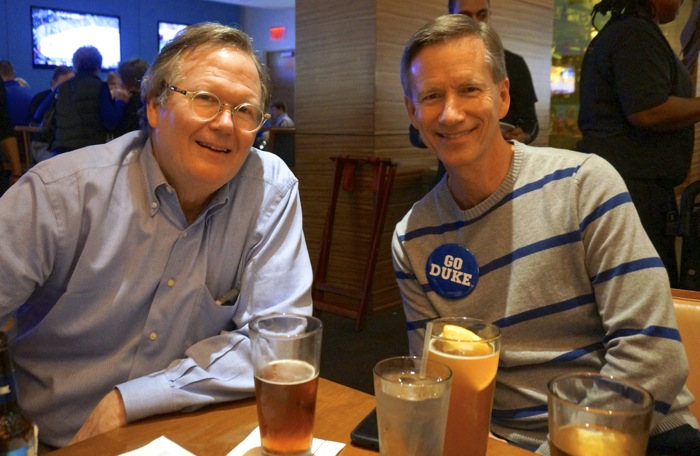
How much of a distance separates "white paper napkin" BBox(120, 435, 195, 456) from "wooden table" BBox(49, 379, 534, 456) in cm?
2

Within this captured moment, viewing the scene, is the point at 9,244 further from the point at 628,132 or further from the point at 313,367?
the point at 628,132

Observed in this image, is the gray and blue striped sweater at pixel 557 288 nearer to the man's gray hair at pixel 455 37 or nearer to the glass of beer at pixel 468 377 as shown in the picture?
the man's gray hair at pixel 455 37

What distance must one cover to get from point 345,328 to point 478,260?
8.71ft

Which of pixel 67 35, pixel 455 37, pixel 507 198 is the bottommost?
pixel 507 198

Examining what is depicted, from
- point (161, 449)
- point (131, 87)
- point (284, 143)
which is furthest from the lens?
point (284, 143)

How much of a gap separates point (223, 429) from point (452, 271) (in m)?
0.62

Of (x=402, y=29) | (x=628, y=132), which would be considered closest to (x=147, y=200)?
(x=628, y=132)

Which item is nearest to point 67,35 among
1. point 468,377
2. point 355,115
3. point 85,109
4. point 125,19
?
point 125,19

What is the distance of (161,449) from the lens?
0.91m

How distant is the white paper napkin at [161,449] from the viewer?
0.89 metres

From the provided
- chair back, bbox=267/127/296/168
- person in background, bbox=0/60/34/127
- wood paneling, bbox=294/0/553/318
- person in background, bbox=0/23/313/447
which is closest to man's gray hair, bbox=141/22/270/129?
person in background, bbox=0/23/313/447

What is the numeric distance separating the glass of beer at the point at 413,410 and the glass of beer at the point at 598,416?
13 centimetres

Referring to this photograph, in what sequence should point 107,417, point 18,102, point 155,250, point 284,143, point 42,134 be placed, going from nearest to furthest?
point 107,417 < point 155,250 < point 284,143 < point 42,134 < point 18,102

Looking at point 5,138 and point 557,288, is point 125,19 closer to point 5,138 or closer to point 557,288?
point 5,138
